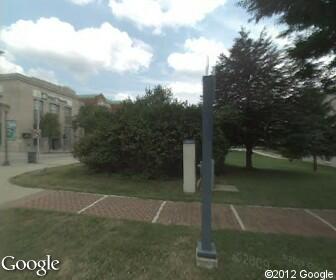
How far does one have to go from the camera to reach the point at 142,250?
4.37 metres

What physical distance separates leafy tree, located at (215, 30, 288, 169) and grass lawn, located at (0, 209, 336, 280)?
11027mm

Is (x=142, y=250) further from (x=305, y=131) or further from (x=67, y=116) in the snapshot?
(x=67, y=116)

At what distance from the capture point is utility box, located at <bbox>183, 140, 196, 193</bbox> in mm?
9180

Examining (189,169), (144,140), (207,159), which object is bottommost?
(189,169)

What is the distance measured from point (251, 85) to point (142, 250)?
532 inches

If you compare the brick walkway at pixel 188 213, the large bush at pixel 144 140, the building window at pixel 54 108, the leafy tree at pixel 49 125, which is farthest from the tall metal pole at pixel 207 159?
the building window at pixel 54 108

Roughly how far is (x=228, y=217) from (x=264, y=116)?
11.1 metres

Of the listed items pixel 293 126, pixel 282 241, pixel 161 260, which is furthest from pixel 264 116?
pixel 161 260

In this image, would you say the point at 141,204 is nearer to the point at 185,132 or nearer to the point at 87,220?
the point at 87,220

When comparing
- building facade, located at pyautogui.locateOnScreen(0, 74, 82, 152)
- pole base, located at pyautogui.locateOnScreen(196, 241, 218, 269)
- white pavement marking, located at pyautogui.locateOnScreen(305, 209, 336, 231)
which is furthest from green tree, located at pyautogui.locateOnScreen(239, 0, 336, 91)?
building facade, located at pyautogui.locateOnScreen(0, 74, 82, 152)

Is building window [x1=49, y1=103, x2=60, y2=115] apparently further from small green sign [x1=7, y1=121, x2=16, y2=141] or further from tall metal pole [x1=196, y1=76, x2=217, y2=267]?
tall metal pole [x1=196, y1=76, x2=217, y2=267]

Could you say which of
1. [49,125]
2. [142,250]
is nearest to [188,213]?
[142,250]

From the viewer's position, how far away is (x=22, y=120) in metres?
51.0

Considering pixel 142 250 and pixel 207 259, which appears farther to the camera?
pixel 142 250
